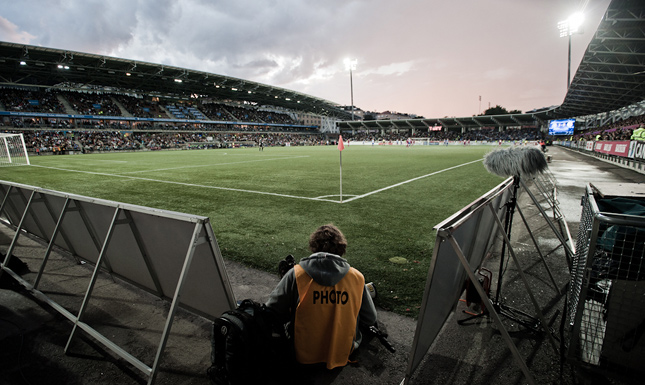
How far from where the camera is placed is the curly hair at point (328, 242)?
2.42m

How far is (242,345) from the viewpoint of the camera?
80.1 inches

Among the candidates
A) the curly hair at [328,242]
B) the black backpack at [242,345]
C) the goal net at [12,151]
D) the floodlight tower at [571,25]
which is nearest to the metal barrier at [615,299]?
the curly hair at [328,242]

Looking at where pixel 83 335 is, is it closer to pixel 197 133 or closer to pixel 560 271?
pixel 560 271

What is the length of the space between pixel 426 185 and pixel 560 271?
710cm

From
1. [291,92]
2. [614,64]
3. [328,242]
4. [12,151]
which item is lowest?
[328,242]

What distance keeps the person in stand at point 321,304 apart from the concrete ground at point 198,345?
229 mm

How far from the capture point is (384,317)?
309cm

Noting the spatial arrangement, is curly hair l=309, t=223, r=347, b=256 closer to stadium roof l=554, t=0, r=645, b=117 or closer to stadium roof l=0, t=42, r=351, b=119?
stadium roof l=554, t=0, r=645, b=117

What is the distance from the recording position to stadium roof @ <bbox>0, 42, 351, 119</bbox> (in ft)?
124

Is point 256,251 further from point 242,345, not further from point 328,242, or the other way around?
point 242,345

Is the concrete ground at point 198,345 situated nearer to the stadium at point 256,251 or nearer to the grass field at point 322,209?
Result: the stadium at point 256,251

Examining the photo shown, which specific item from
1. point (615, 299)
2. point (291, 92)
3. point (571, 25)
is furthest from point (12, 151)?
point (571, 25)

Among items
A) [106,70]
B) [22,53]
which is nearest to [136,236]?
[22,53]

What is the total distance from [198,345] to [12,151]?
33780 mm
